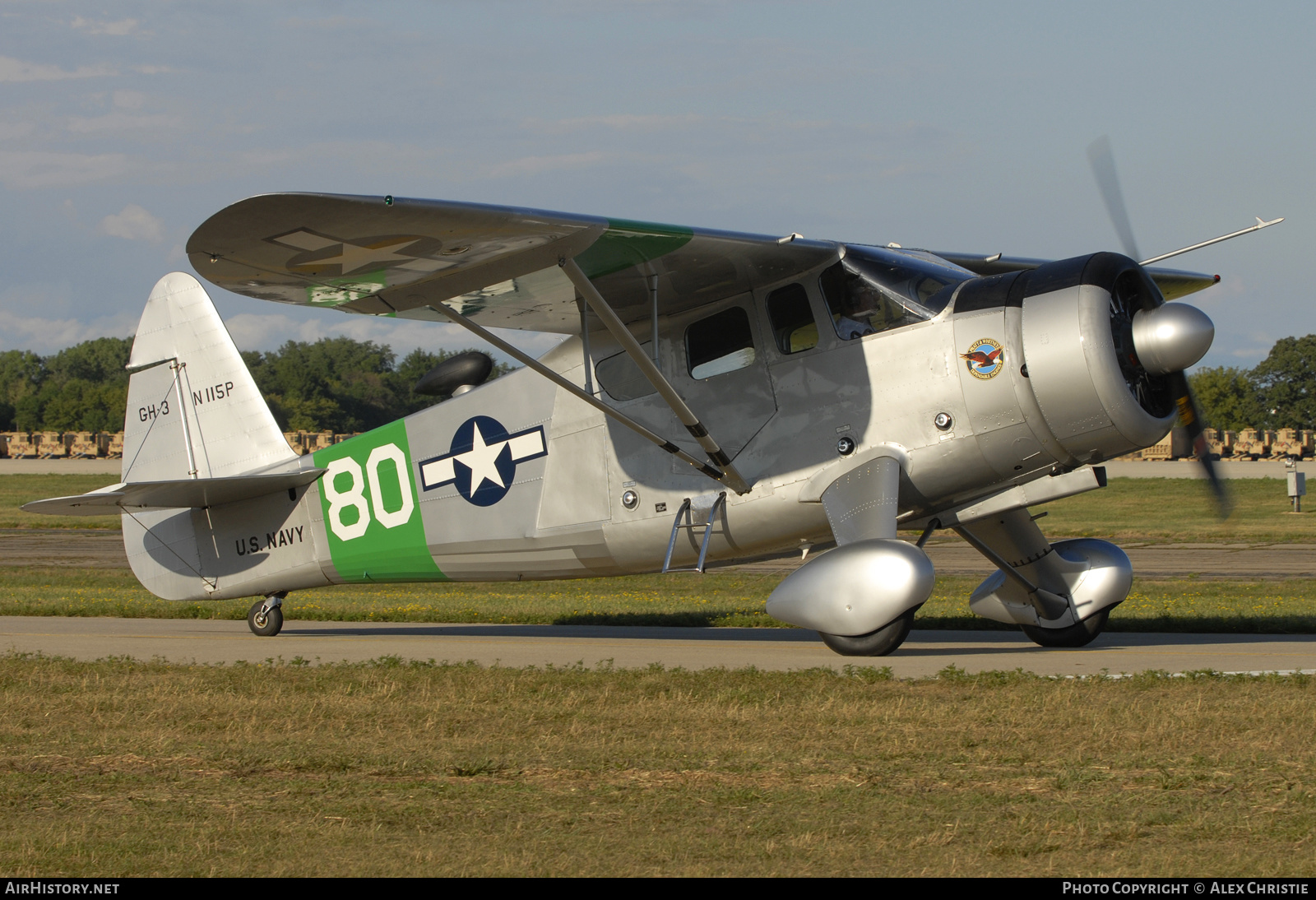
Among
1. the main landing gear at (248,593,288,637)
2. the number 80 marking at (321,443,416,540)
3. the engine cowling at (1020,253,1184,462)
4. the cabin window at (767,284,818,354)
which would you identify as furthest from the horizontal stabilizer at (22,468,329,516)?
the engine cowling at (1020,253,1184,462)

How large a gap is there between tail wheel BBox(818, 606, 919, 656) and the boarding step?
1387 millimetres

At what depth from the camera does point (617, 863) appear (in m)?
4.57

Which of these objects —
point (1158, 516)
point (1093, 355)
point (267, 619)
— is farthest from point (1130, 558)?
point (267, 619)

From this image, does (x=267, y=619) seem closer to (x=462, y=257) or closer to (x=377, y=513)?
(x=377, y=513)

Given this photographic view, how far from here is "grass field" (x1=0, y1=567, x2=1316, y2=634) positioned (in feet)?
45.0

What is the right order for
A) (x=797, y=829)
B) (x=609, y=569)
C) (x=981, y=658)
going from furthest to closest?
(x=609, y=569), (x=981, y=658), (x=797, y=829)

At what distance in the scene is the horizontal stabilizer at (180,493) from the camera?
12.4 metres

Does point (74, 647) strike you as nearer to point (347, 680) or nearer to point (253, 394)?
point (253, 394)

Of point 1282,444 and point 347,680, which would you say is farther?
point 1282,444

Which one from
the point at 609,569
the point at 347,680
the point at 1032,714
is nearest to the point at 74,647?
the point at 347,680

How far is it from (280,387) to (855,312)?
11401cm

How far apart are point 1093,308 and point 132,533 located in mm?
10820

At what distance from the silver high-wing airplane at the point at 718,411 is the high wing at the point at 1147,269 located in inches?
1.6

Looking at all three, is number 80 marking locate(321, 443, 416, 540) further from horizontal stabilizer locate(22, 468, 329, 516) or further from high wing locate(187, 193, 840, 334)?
high wing locate(187, 193, 840, 334)
